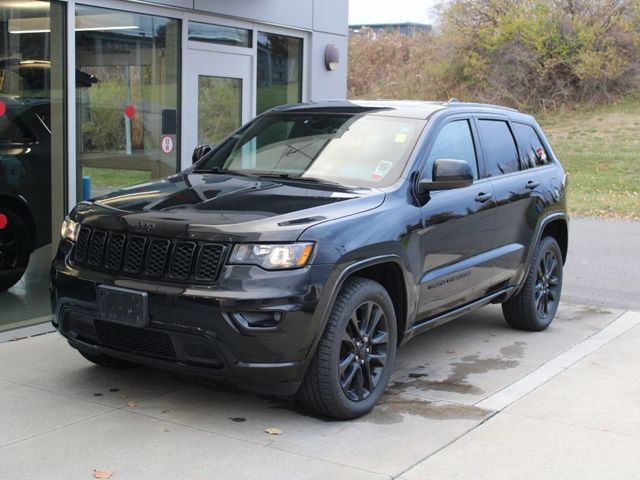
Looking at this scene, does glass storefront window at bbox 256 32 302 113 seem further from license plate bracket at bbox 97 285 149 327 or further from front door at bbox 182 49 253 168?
license plate bracket at bbox 97 285 149 327

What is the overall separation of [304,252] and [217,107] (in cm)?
520

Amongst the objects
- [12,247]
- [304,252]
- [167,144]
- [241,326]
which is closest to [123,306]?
[241,326]

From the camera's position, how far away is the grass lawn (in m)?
17.9

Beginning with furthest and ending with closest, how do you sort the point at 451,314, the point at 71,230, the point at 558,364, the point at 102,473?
the point at 558,364
the point at 451,314
the point at 71,230
the point at 102,473

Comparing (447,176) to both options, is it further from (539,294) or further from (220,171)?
(539,294)

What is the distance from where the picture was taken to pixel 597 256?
11.9 metres

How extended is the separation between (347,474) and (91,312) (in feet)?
5.72

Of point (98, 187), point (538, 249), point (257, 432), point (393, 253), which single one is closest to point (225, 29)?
point (98, 187)

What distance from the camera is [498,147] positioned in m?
6.96

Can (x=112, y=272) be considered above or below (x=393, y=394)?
above

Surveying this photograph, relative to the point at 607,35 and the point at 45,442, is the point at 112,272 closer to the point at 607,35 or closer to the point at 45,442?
the point at 45,442

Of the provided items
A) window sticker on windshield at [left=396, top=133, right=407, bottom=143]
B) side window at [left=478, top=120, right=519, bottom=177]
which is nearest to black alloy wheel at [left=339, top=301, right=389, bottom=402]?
window sticker on windshield at [left=396, top=133, right=407, bottom=143]

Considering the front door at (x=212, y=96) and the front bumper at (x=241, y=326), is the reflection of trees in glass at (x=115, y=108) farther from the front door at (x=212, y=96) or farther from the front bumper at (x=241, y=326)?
the front bumper at (x=241, y=326)

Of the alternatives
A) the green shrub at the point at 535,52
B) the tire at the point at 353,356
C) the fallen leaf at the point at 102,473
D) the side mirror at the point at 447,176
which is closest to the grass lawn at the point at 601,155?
the green shrub at the point at 535,52
